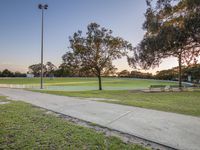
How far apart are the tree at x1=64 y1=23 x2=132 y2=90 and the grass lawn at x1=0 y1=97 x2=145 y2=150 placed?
17505 mm

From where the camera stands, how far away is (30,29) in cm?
2191

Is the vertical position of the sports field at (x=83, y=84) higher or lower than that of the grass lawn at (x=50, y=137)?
lower

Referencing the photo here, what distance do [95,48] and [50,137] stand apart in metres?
19.8

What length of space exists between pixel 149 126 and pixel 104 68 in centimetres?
1899

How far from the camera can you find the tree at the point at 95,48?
23109mm

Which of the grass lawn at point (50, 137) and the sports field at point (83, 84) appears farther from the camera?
the sports field at point (83, 84)

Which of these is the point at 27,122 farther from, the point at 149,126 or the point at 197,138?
the point at 197,138

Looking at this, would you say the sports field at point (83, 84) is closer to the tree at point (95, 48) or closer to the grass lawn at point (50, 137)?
the tree at point (95, 48)

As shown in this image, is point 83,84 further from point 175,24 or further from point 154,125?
point 154,125

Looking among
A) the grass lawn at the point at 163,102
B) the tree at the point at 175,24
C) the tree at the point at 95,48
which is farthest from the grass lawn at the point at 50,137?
the tree at the point at 95,48

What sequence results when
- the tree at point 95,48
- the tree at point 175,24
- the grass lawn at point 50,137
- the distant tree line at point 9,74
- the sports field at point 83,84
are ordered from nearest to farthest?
1. the grass lawn at point 50,137
2. the tree at point 175,24
3. the tree at point 95,48
4. the sports field at point 83,84
5. the distant tree line at point 9,74

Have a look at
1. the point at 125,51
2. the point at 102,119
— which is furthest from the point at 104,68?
the point at 102,119

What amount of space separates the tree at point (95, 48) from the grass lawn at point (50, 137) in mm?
17505

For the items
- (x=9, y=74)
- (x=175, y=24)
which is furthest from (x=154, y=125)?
(x=9, y=74)
